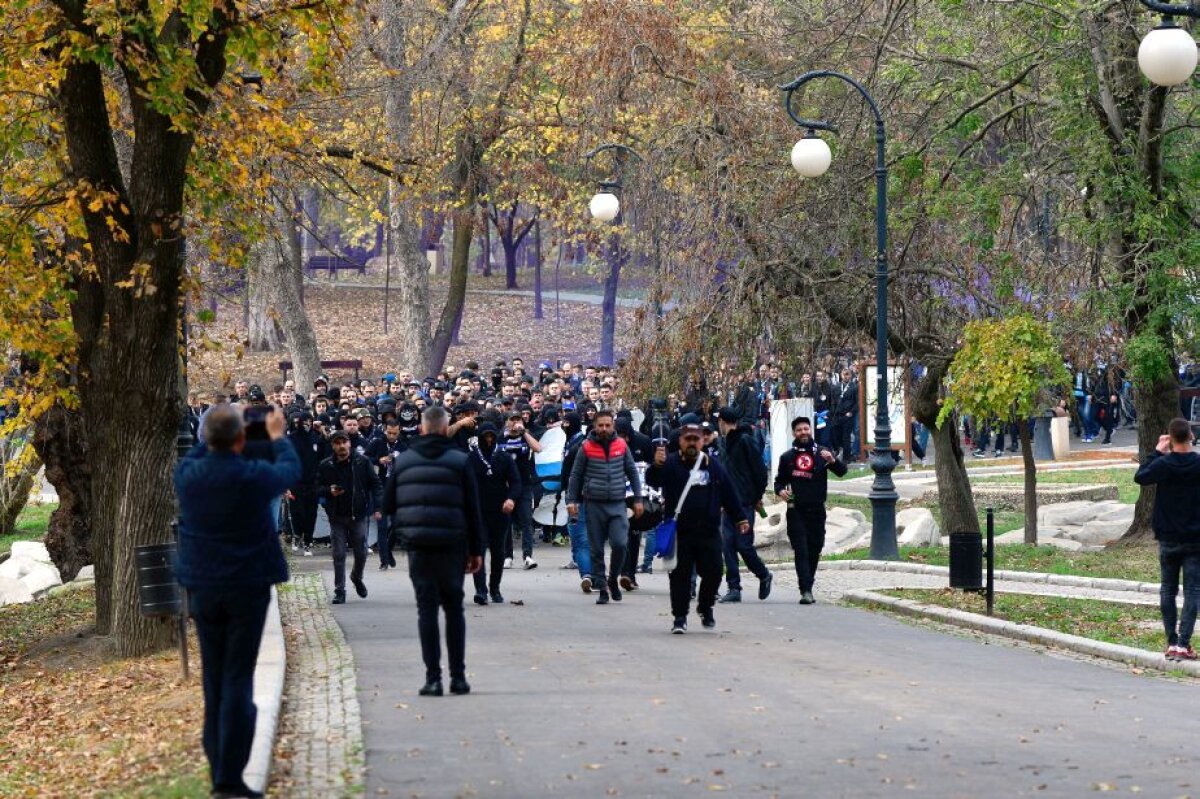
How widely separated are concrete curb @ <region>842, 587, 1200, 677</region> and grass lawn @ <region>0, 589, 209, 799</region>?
263 inches

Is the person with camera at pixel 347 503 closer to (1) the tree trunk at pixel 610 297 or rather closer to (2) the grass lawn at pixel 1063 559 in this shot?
(2) the grass lawn at pixel 1063 559

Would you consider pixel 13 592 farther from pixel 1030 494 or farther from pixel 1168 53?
pixel 1168 53

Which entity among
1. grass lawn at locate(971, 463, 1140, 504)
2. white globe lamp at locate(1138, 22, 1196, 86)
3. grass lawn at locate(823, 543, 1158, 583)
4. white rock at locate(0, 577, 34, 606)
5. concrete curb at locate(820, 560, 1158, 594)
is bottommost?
white rock at locate(0, 577, 34, 606)

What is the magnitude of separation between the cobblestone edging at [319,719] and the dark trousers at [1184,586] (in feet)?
19.8

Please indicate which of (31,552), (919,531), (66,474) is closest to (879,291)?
(919,531)

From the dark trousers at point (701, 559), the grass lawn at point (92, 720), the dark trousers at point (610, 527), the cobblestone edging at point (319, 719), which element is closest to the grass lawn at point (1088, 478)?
the dark trousers at point (610, 527)

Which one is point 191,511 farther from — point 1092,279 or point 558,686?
point 1092,279

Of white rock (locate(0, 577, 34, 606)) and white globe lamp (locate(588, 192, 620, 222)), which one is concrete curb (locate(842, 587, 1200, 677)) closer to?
white globe lamp (locate(588, 192, 620, 222))

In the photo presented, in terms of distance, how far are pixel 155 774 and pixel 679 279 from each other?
583 inches

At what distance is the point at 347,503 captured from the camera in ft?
60.7

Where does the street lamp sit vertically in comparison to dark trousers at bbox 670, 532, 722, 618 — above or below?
above

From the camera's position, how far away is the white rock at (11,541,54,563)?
963 inches

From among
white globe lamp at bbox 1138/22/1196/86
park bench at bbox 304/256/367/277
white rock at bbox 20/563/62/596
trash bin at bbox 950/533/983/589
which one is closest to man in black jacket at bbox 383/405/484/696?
white globe lamp at bbox 1138/22/1196/86

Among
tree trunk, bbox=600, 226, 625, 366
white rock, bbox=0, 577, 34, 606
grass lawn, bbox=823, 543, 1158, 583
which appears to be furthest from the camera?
tree trunk, bbox=600, 226, 625, 366
